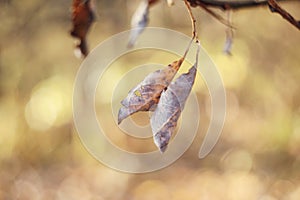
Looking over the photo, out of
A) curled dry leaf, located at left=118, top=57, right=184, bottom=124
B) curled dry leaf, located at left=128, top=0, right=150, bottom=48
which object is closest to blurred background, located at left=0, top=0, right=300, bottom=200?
curled dry leaf, located at left=128, top=0, right=150, bottom=48

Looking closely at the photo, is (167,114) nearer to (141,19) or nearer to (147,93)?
(147,93)

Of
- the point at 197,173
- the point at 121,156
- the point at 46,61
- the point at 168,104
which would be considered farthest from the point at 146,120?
the point at 168,104

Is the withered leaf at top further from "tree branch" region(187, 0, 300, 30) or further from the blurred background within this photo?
the blurred background

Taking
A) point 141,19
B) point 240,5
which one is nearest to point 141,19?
point 141,19

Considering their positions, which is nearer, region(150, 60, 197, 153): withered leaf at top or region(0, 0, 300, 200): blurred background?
region(150, 60, 197, 153): withered leaf at top

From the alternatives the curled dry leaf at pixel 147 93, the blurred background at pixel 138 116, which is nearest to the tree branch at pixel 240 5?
the curled dry leaf at pixel 147 93

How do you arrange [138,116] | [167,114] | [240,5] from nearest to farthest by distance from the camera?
[167,114]
[240,5]
[138,116]

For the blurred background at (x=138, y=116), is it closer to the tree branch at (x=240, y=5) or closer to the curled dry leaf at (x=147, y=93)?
the tree branch at (x=240, y=5)
